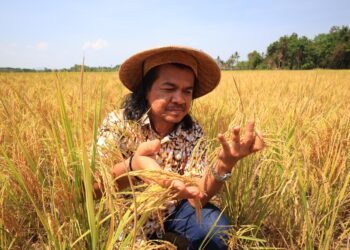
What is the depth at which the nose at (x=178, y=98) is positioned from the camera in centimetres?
109

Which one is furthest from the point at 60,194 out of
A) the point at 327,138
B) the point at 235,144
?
the point at 327,138

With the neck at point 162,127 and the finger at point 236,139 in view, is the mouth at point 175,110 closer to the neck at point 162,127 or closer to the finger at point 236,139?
the neck at point 162,127

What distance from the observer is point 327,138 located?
1.32 meters

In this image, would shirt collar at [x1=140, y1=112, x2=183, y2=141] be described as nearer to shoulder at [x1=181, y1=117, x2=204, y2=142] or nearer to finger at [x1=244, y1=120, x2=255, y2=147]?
shoulder at [x1=181, y1=117, x2=204, y2=142]

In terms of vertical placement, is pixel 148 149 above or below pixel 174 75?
below

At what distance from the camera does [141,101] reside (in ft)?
4.13

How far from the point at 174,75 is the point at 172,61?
2.4 inches

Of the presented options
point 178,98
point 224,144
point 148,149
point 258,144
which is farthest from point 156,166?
point 178,98

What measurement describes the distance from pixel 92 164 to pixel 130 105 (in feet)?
1.82

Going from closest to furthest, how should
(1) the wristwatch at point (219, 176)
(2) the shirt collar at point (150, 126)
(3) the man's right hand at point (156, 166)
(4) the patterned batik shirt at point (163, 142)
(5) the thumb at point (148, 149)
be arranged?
1. (3) the man's right hand at point (156, 166)
2. (5) the thumb at point (148, 149)
3. (1) the wristwatch at point (219, 176)
4. (4) the patterned batik shirt at point (163, 142)
5. (2) the shirt collar at point (150, 126)

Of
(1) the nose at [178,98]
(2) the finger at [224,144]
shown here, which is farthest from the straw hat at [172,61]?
(2) the finger at [224,144]

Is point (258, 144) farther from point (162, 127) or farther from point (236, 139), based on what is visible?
point (162, 127)

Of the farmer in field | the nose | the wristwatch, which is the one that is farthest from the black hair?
the wristwatch

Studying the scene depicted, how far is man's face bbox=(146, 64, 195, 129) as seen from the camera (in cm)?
110
